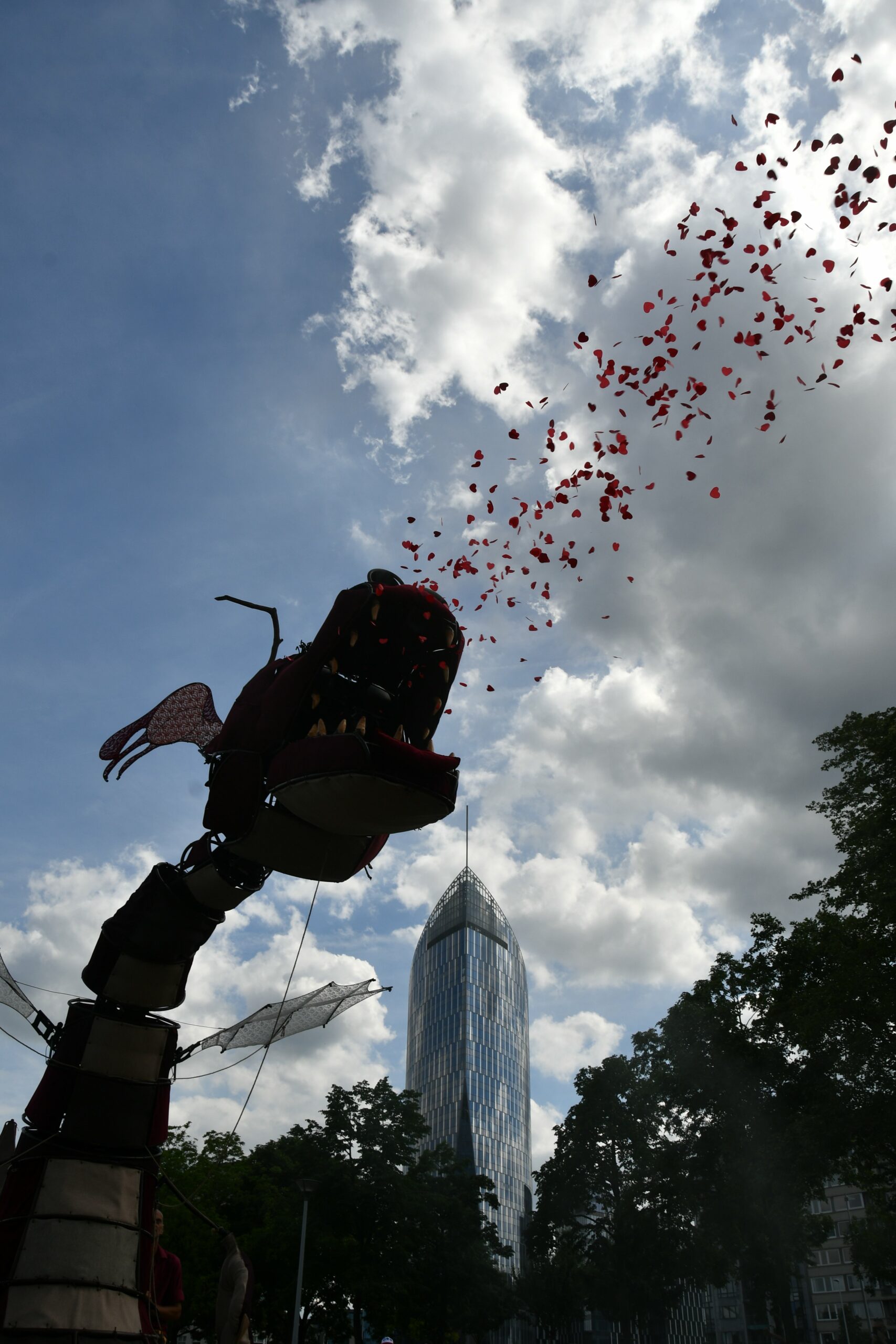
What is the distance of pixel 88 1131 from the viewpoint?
891 cm

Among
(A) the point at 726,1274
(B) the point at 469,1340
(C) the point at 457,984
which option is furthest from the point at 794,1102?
(C) the point at 457,984

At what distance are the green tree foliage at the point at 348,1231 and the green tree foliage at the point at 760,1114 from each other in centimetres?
565

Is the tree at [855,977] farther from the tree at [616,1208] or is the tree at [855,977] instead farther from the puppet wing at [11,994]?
the puppet wing at [11,994]

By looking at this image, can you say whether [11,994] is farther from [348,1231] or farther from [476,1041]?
[476,1041]

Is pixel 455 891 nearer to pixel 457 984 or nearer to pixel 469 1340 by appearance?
pixel 457 984

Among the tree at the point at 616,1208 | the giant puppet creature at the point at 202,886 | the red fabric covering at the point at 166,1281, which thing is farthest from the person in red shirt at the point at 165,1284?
the tree at the point at 616,1208

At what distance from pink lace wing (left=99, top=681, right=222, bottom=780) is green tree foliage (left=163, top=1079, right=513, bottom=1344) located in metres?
21.9

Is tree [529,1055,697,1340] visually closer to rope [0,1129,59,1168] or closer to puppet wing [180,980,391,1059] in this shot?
puppet wing [180,980,391,1059]

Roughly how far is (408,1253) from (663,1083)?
1025 centimetres

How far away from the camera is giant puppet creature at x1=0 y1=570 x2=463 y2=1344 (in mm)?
8203

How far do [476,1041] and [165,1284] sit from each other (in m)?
119

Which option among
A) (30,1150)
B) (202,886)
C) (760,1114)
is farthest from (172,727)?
(760,1114)

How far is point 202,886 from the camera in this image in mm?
9547

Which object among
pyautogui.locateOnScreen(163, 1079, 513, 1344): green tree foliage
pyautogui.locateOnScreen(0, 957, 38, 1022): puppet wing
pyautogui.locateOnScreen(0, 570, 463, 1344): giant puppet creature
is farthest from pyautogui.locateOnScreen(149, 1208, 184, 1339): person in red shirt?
pyautogui.locateOnScreen(163, 1079, 513, 1344): green tree foliage
